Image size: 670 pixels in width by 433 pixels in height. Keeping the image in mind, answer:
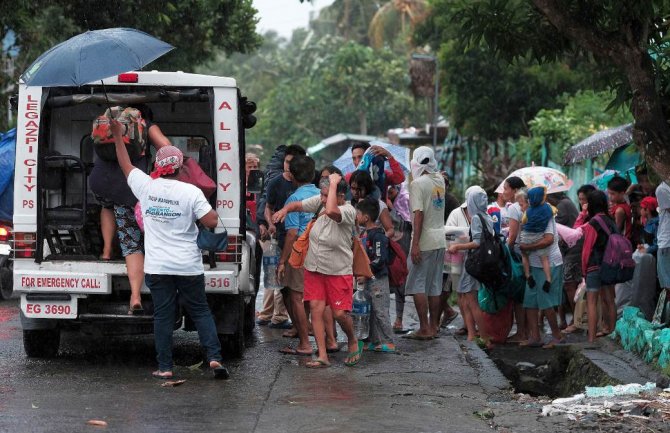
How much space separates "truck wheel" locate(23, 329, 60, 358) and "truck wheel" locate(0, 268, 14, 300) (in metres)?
5.22

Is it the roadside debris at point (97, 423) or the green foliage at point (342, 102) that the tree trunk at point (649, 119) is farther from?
the green foliage at point (342, 102)

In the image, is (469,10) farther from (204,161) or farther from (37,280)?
(37,280)

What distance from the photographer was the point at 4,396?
7895 mm

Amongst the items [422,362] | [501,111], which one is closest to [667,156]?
[422,362]

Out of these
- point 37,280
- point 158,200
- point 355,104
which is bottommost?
point 37,280

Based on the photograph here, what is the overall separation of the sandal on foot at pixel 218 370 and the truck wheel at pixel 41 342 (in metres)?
1.80

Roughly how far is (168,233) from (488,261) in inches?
166

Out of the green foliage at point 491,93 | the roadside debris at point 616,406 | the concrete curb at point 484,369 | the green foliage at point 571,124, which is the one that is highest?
the green foliage at point 491,93

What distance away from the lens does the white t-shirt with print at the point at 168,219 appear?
8398 millimetres

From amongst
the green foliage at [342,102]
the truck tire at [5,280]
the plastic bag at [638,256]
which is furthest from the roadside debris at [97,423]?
the green foliage at [342,102]

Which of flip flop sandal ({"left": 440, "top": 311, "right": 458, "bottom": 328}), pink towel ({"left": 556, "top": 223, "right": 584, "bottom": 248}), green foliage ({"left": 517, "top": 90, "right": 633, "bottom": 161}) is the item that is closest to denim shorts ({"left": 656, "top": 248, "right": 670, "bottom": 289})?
pink towel ({"left": 556, "top": 223, "right": 584, "bottom": 248})

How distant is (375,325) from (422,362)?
730 millimetres

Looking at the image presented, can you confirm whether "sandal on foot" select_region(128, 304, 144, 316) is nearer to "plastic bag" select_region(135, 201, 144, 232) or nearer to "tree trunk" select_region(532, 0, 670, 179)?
"plastic bag" select_region(135, 201, 144, 232)

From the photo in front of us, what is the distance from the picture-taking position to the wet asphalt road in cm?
711
